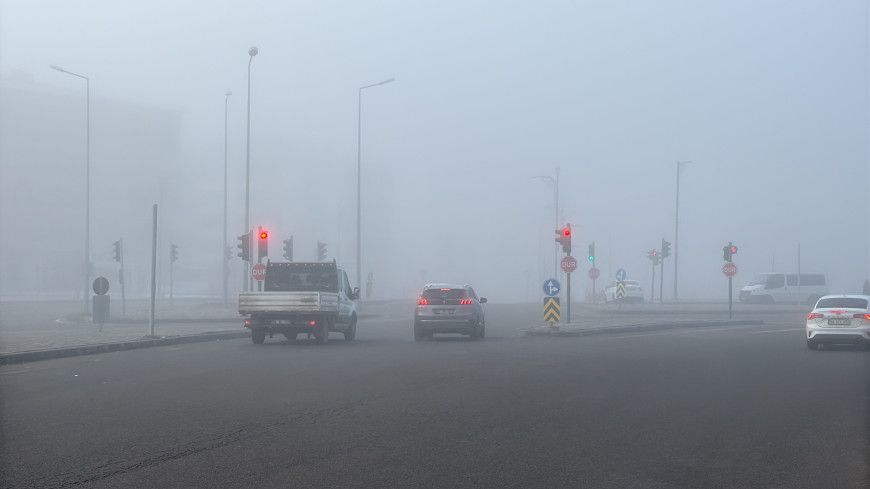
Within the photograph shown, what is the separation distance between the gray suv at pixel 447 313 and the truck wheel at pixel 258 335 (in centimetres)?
453

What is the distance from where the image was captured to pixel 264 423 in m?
10.0

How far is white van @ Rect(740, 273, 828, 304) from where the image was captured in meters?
62.4

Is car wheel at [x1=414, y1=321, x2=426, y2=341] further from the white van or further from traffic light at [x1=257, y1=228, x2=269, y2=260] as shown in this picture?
the white van

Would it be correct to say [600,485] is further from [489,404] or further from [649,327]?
[649,327]

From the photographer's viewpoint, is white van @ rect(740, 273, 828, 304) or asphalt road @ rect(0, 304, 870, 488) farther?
Result: white van @ rect(740, 273, 828, 304)

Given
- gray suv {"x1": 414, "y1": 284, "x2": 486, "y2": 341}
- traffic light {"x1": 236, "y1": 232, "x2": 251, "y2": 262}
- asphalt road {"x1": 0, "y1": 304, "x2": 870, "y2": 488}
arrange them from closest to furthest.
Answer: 1. asphalt road {"x1": 0, "y1": 304, "x2": 870, "y2": 488}
2. gray suv {"x1": 414, "y1": 284, "x2": 486, "y2": 341}
3. traffic light {"x1": 236, "y1": 232, "x2": 251, "y2": 262}

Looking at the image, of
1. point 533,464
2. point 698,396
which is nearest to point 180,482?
point 533,464

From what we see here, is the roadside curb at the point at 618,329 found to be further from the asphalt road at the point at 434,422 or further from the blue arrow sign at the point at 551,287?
the asphalt road at the point at 434,422

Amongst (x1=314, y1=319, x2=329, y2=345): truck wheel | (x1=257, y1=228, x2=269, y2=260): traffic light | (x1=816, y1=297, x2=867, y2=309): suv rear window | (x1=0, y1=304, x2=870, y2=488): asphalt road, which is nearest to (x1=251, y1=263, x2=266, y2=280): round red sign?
(x1=257, y1=228, x2=269, y2=260): traffic light

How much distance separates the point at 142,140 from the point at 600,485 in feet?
285

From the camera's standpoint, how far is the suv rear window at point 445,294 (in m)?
26.5

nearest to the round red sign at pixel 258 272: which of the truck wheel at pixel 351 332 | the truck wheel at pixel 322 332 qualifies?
the truck wheel at pixel 351 332

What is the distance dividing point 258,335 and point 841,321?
14.7m

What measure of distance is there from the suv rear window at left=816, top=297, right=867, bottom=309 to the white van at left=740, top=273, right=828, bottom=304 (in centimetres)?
4160
